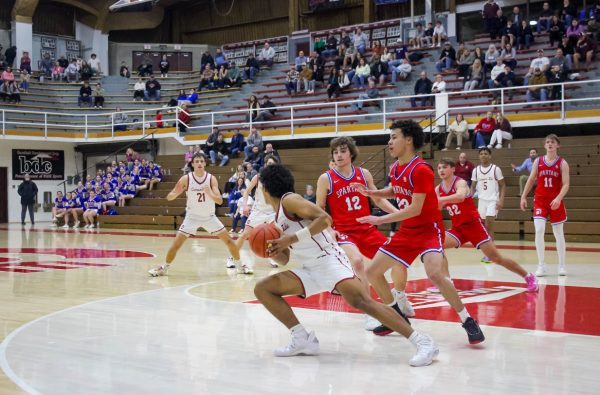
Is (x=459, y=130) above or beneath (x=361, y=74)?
beneath

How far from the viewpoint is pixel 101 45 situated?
33.8 m

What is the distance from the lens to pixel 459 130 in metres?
19.2

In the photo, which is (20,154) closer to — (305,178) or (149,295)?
(305,178)

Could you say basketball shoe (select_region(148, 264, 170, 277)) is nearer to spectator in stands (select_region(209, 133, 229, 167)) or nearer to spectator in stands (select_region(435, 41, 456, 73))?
spectator in stands (select_region(209, 133, 229, 167))

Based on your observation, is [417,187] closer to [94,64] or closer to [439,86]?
[439,86]

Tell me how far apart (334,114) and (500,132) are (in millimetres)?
6694

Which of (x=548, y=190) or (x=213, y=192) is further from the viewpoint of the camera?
(x=213, y=192)

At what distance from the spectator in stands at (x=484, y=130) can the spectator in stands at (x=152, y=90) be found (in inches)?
619

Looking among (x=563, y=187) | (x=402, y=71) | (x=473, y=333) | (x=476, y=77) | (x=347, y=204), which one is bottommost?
(x=473, y=333)

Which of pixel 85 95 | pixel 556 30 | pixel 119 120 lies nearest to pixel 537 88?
pixel 556 30

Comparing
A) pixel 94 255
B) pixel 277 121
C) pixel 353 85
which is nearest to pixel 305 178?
pixel 277 121

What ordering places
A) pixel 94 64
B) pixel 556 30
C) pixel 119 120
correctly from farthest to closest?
pixel 94 64
pixel 119 120
pixel 556 30

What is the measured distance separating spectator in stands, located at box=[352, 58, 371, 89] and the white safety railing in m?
0.51

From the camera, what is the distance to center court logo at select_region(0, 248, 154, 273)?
11.6 metres
